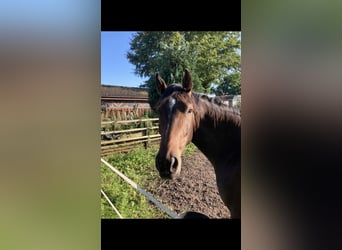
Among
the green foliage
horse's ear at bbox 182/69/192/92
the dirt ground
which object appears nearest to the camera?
the green foliage

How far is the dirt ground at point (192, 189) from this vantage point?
2840mm

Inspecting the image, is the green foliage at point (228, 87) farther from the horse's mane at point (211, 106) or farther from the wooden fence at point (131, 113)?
the wooden fence at point (131, 113)

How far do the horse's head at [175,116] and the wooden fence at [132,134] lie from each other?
81 millimetres

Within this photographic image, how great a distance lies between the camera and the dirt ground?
2840 millimetres

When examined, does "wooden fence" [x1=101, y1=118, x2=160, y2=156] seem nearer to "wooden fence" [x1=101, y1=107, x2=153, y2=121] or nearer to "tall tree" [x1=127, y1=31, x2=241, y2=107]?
"wooden fence" [x1=101, y1=107, x2=153, y2=121]

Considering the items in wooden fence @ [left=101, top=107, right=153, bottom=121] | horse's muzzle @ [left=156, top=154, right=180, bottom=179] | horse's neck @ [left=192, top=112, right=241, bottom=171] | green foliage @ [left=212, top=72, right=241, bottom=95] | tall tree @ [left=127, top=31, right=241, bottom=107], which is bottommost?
horse's muzzle @ [left=156, top=154, right=180, bottom=179]

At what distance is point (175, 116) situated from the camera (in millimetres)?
2713

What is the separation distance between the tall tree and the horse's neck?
1.02ft

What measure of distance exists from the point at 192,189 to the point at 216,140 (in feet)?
1.65

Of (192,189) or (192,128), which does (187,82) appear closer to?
(192,128)

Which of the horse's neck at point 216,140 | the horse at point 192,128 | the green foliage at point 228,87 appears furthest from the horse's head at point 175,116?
the green foliage at point 228,87

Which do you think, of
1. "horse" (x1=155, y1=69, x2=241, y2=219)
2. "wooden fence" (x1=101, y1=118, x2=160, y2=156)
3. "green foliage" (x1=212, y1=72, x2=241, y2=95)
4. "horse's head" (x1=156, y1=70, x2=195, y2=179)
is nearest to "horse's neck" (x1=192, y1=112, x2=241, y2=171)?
"horse" (x1=155, y1=69, x2=241, y2=219)
